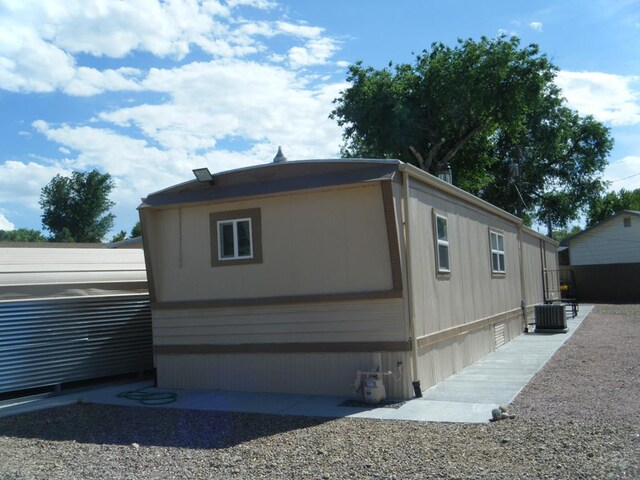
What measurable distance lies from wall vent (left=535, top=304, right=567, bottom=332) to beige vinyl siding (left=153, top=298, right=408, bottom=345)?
9.84 m

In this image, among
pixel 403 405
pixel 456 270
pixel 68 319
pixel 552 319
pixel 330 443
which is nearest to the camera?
pixel 330 443

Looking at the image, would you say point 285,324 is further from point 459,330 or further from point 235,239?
point 459,330

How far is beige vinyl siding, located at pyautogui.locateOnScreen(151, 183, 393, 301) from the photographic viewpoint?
9062 millimetres

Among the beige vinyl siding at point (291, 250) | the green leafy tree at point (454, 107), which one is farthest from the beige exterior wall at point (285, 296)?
the green leafy tree at point (454, 107)

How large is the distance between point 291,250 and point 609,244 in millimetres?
28198

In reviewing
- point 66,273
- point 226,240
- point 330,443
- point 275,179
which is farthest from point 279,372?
point 66,273

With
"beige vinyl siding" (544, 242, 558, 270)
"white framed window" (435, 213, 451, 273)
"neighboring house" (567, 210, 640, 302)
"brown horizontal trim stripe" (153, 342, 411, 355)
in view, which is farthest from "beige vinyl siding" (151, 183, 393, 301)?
"neighboring house" (567, 210, 640, 302)

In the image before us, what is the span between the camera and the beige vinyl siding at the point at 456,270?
370 inches

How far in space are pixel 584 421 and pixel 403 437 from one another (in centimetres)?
198

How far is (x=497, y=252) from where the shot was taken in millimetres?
14703

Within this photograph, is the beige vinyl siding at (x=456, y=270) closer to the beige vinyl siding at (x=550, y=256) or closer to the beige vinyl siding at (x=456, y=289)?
the beige vinyl siding at (x=456, y=289)

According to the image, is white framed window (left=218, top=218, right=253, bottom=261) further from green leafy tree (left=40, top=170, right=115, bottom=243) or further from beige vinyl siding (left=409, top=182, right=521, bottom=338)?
green leafy tree (left=40, top=170, right=115, bottom=243)

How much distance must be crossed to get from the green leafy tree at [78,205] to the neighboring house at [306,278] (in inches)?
1691

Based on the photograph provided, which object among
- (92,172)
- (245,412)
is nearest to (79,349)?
(245,412)
